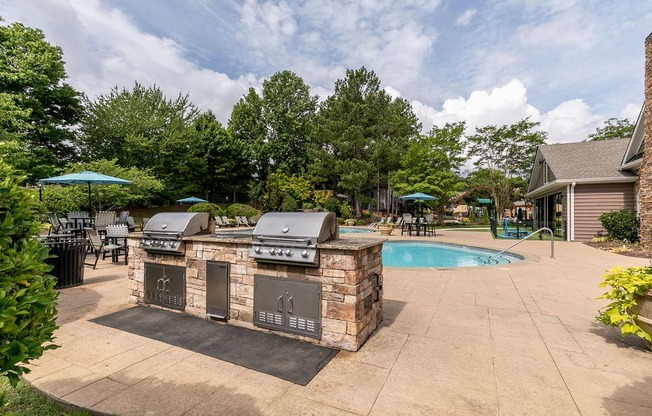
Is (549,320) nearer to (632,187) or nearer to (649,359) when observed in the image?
(649,359)

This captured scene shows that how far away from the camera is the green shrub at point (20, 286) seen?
1289 mm

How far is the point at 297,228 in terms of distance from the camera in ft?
9.80

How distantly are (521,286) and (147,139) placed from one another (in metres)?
25.5

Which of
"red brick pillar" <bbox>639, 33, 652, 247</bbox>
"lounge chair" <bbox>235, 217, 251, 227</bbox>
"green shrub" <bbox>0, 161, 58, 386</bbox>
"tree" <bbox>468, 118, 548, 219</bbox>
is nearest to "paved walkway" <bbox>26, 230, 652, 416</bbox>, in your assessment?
"green shrub" <bbox>0, 161, 58, 386</bbox>

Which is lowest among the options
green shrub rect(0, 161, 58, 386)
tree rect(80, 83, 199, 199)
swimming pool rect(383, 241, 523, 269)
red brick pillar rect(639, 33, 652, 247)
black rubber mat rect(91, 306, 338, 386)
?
swimming pool rect(383, 241, 523, 269)

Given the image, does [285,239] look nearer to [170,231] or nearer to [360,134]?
[170,231]

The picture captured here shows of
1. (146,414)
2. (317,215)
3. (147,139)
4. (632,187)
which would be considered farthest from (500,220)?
(147,139)

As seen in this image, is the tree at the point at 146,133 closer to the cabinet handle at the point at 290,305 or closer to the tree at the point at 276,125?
the tree at the point at 276,125

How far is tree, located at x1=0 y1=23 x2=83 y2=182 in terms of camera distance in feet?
51.9

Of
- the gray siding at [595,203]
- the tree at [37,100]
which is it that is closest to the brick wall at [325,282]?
the gray siding at [595,203]

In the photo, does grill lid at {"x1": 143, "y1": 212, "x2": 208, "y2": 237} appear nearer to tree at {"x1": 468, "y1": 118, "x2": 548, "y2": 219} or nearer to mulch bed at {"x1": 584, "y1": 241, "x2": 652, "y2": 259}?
mulch bed at {"x1": 584, "y1": 241, "x2": 652, "y2": 259}

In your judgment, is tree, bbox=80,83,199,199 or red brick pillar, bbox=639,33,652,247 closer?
red brick pillar, bbox=639,33,652,247

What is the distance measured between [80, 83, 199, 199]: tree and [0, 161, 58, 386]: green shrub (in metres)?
23.4

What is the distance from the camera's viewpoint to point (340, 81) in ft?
89.7
